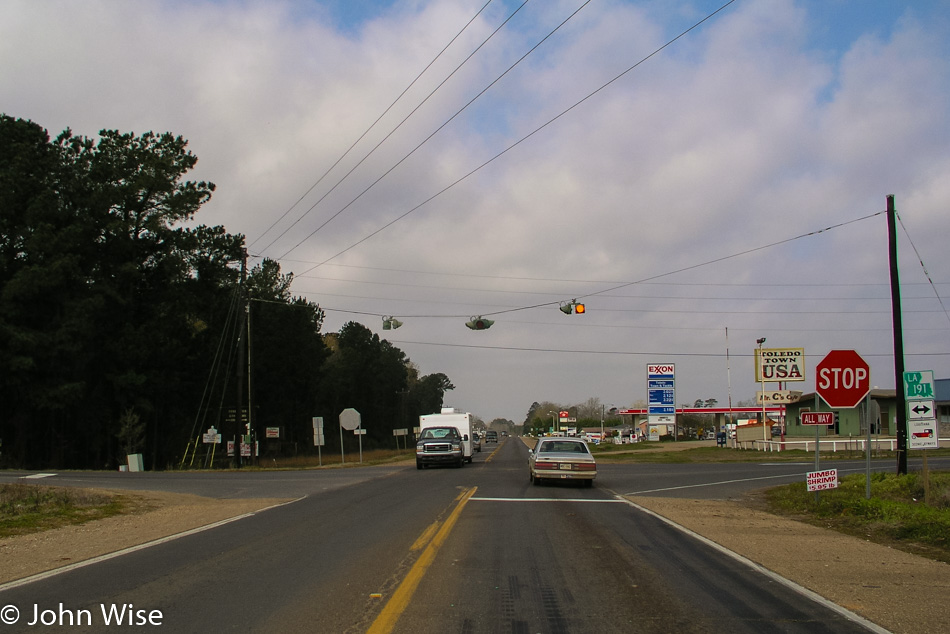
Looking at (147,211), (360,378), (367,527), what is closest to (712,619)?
(367,527)

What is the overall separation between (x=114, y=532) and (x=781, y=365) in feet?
164

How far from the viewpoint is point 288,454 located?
274ft

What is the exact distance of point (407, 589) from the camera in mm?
8023

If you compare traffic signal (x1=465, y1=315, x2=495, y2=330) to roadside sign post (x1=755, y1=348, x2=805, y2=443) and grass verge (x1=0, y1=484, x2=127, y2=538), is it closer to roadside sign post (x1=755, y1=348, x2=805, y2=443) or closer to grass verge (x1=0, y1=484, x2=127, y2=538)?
grass verge (x1=0, y1=484, x2=127, y2=538)

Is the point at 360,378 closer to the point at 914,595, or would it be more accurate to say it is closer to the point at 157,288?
the point at 157,288

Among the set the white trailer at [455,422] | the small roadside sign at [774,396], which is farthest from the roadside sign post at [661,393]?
the white trailer at [455,422]

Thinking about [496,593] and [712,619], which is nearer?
[712,619]

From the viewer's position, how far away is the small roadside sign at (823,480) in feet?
52.1

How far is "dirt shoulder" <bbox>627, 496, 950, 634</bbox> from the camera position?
24.1 feet

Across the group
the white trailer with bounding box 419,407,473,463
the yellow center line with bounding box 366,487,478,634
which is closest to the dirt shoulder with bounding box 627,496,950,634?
the yellow center line with bounding box 366,487,478,634

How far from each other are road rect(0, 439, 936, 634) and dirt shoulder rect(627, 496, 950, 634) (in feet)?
1.71

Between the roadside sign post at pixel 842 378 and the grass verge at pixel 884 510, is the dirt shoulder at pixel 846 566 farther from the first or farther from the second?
the roadside sign post at pixel 842 378

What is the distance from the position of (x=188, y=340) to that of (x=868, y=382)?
161ft

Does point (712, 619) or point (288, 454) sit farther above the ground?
point (712, 619)
